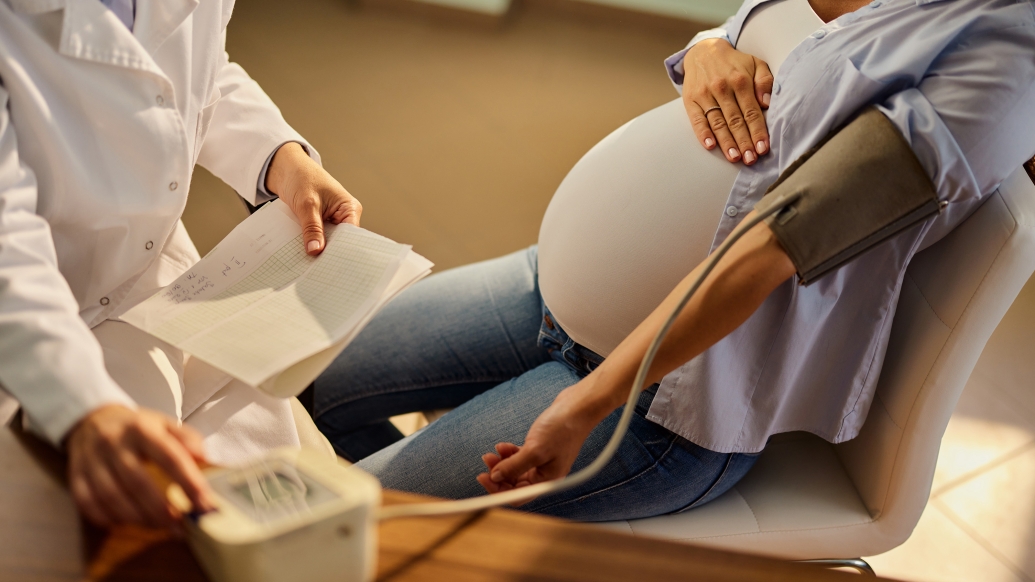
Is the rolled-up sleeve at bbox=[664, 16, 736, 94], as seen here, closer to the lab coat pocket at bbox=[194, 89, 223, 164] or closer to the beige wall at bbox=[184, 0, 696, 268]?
the lab coat pocket at bbox=[194, 89, 223, 164]

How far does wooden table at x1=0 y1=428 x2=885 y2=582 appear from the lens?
462mm

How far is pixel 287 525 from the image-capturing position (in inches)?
16.6

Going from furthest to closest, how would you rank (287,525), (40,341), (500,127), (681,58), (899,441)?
(500,127) → (681,58) → (899,441) → (40,341) → (287,525)

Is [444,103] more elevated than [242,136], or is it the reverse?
[242,136]

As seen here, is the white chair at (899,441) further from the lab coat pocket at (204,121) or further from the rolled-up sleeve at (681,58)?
the lab coat pocket at (204,121)

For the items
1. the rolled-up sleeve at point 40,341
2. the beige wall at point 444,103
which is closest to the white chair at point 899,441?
the rolled-up sleeve at point 40,341

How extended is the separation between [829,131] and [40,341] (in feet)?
2.54

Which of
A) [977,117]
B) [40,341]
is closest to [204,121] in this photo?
[40,341]

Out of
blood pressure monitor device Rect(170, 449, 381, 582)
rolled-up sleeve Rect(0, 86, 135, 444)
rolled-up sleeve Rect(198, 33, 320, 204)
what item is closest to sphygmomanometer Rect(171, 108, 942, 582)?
blood pressure monitor device Rect(170, 449, 381, 582)

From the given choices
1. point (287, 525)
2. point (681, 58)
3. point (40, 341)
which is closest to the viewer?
point (287, 525)

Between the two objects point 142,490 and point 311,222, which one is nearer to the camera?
point 142,490

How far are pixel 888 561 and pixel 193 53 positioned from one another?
1.53 metres

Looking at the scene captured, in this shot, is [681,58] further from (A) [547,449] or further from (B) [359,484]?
(B) [359,484]

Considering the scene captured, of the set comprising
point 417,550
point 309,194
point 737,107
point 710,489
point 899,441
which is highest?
point 737,107
